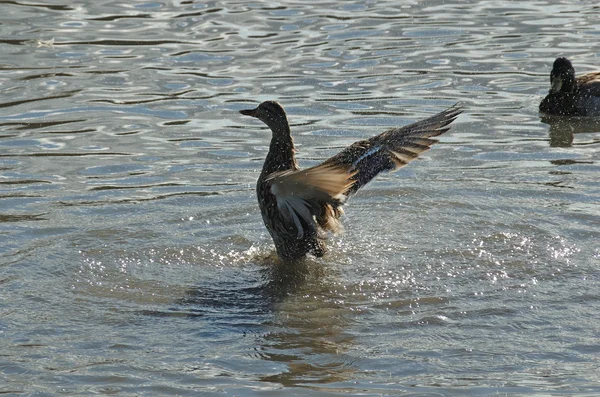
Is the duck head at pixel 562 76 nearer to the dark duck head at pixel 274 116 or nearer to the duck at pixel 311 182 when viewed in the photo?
the duck at pixel 311 182

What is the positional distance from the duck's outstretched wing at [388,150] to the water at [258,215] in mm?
518

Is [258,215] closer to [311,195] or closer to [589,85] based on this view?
[311,195]

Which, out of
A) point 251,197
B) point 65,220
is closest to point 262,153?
point 251,197

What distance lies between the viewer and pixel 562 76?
37.3 ft

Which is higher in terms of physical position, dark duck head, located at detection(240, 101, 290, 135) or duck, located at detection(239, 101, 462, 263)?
dark duck head, located at detection(240, 101, 290, 135)

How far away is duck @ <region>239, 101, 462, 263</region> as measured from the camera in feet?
23.3

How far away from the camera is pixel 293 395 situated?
5539mm

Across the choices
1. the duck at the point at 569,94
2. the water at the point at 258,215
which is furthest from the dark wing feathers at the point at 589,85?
the water at the point at 258,215

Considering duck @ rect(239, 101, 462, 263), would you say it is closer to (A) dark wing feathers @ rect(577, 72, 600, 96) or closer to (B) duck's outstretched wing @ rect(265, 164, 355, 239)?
(B) duck's outstretched wing @ rect(265, 164, 355, 239)

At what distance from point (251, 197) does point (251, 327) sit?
257 cm

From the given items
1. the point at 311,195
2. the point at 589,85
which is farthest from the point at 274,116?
the point at 589,85

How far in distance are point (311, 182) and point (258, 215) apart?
1.85 meters

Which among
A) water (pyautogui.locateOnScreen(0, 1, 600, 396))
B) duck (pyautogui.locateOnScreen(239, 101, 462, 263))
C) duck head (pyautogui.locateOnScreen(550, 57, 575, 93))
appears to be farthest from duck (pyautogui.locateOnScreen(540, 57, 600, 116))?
duck (pyautogui.locateOnScreen(239, 101, 462, 263))

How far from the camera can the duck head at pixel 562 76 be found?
36.9 ft
